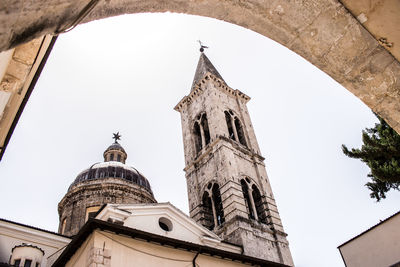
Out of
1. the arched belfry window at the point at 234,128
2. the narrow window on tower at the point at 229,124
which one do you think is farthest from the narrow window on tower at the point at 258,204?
the narrow window on tower at the point at 229,124

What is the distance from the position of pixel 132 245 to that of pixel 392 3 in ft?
28.8

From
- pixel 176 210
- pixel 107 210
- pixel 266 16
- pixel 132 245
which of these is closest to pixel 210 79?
pixel 176 210

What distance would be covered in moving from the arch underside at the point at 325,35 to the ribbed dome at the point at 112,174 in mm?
23270

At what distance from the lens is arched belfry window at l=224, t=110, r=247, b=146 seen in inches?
848

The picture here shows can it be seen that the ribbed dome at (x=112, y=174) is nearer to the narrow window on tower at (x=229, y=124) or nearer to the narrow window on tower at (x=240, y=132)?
the narrow window on tower at (x=229, y=124)

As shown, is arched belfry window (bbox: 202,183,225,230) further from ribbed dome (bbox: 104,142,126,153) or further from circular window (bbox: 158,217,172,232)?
ribbed dome (bbox: 104,142,126,153)

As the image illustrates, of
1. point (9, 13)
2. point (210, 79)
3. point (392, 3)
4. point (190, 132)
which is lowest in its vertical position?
point (9, 13)

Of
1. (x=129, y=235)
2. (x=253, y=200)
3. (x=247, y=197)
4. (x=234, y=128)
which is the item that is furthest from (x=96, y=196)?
(x=129, y=235)

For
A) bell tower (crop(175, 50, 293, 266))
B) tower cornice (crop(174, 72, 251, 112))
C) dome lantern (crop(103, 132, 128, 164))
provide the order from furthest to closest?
dome lantern (crop(103, 132, 128, 164))
tower cornice (crop(174, 72, 251, 112))
bell tower (crop(175, 50, 293, 266))

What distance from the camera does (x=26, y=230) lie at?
44.1 feet

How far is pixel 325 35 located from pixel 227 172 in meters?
15.3

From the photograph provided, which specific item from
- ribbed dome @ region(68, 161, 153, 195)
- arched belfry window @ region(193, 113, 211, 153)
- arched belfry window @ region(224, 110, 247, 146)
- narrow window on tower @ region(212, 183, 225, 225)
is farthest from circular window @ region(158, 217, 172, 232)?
ribbed dome @ region(68, 161, 153, 195)

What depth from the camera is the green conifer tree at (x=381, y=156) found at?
10.7 m

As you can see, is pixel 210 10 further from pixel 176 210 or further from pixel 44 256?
pixel 44 256
